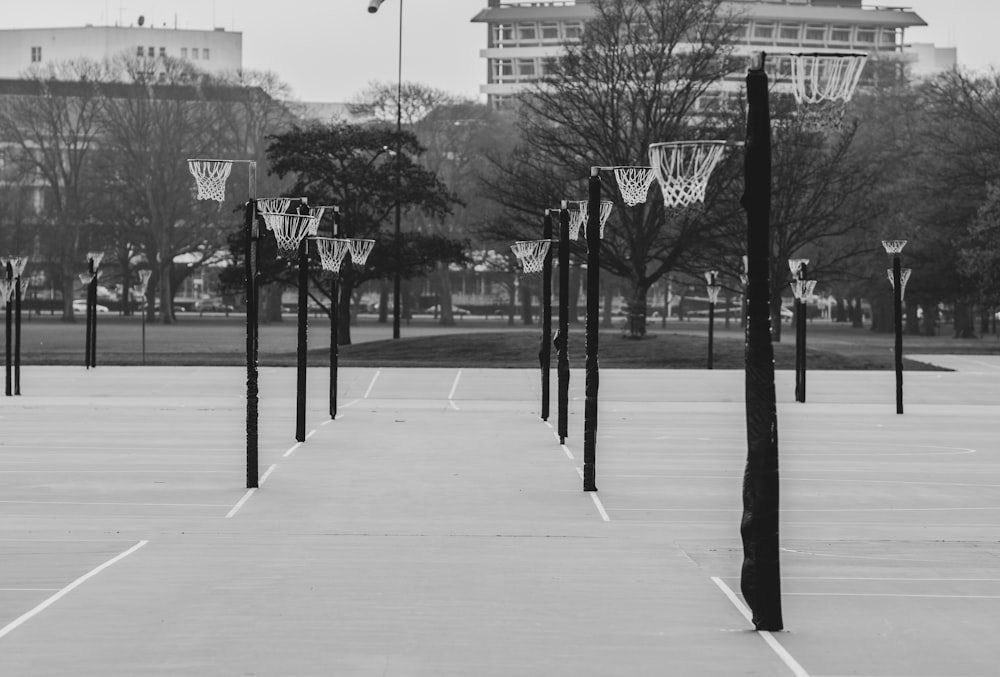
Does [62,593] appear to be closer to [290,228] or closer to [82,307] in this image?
[290,228]

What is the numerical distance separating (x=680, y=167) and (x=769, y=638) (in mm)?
4958

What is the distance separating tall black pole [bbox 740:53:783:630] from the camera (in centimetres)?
1288

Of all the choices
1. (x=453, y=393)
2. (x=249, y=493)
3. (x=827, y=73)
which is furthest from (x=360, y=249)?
(x=827, y=73)

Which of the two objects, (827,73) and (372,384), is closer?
(827,73)

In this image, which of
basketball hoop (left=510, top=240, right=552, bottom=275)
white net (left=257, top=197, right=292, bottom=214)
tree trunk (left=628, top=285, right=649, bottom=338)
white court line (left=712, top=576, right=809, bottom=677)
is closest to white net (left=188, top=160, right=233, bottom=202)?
white net (left=257, top=197, right=292, bottom=214)

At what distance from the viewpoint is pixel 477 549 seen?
17.2 m

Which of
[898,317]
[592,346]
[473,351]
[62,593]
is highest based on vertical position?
[898,317]

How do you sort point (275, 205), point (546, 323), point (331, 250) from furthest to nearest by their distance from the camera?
point (546, 323)
point (331, 250)
point (275, 205)

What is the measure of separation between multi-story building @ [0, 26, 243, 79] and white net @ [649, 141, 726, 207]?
17482 cm

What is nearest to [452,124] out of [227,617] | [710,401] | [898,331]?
[710,401]

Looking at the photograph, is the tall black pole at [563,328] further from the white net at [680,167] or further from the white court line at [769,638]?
the white court line at [769,638]

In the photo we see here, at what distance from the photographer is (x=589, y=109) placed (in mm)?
71562

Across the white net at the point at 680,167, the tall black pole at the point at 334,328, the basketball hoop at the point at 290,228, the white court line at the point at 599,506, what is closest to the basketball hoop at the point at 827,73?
the white net at the point at 680,167

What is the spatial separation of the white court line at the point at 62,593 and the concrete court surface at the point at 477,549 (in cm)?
6
